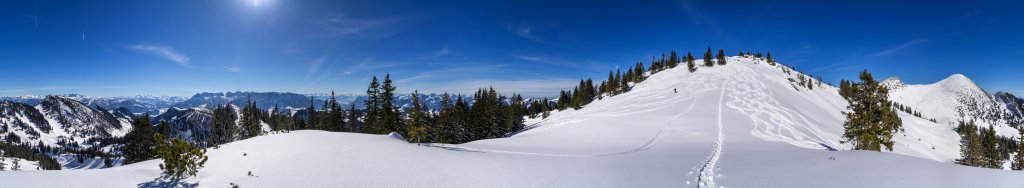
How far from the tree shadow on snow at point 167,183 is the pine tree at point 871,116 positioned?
129ft

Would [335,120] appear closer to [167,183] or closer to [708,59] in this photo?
[167,183]

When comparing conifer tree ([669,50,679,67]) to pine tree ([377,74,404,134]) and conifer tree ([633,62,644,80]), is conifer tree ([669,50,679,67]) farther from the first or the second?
pine tree ([377,74,404,134])

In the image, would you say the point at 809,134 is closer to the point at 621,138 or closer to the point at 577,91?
the point at 621,138

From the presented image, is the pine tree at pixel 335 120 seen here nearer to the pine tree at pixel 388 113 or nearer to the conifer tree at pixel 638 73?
the pine tree at pixel 388 113

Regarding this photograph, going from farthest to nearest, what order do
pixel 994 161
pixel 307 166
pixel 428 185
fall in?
1. pixel 994 161
2. pixel 307 166
3. pixel 428 185

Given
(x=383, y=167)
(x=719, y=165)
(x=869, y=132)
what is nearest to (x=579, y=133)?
(x=869, y=132)

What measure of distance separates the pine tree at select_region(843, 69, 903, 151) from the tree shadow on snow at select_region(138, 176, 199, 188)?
39307 millimetres

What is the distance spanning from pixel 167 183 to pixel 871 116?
41.2m

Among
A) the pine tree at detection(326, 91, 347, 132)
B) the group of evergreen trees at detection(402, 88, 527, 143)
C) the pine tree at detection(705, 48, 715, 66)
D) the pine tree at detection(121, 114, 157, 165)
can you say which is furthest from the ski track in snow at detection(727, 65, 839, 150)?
the pine tree at detection(121, 114, 157, 165)

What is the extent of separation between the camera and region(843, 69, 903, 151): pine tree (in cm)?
3062

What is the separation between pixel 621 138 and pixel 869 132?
17899 mm

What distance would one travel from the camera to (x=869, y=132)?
30891mm

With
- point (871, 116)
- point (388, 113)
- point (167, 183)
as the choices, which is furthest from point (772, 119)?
point (167, 183)

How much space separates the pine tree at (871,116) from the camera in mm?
30625
